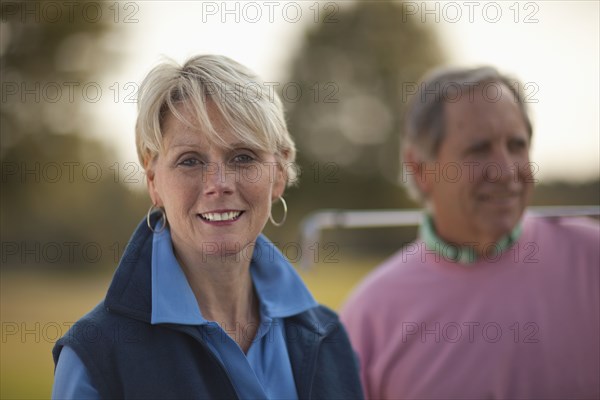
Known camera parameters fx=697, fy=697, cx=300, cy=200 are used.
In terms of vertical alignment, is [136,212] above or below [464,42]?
below

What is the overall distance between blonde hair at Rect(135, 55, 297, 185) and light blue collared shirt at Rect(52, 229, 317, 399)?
13.2 inches

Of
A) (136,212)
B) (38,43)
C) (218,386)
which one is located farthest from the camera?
(38,43)

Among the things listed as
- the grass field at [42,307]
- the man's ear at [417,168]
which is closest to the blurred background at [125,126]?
the grass field at [42,307]

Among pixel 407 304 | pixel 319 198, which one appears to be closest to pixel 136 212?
pixel 319 198

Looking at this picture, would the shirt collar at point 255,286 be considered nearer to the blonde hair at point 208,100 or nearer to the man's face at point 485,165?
the blonde hair at point 208,100

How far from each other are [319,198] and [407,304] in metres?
22.2

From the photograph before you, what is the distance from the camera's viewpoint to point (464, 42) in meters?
26.0

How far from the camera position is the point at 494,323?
2.61 meters

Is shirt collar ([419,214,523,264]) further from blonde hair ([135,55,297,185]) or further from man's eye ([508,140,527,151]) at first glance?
blonde hair ([135,55,297,185])

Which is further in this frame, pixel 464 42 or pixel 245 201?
pixel 464 42

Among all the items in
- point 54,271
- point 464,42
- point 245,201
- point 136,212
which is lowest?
point 54,271

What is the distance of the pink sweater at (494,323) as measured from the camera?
248 centimetres

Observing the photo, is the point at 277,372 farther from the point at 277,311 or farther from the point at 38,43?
the point at 38,43

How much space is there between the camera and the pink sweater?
248 centimetres
